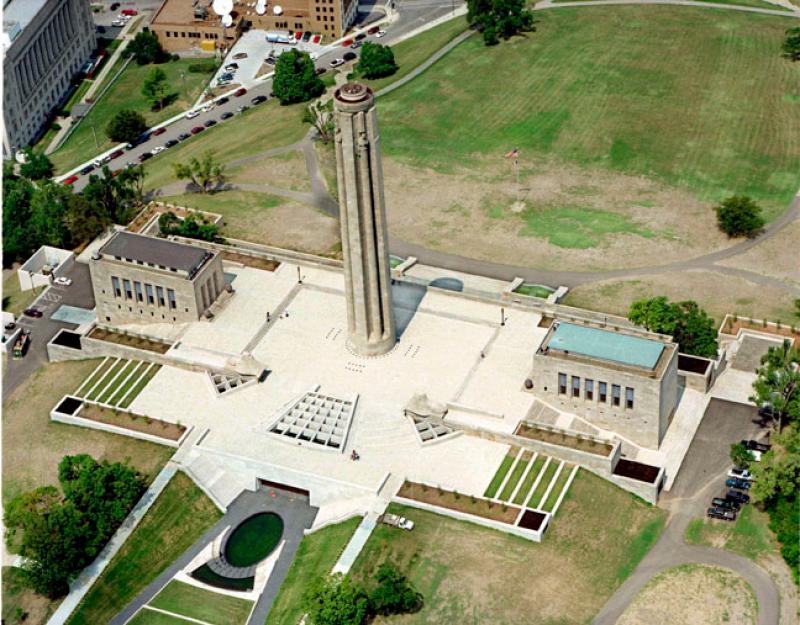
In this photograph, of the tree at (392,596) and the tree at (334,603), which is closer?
the tree at (334,603)

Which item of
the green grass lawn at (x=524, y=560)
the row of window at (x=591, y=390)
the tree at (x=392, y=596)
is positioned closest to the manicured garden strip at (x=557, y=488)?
the green grass lawn at (x=524, y=560)

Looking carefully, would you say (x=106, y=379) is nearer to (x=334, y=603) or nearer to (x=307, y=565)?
(x=307, y=565)

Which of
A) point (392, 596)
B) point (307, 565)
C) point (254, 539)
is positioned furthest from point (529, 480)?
point (254, 539)

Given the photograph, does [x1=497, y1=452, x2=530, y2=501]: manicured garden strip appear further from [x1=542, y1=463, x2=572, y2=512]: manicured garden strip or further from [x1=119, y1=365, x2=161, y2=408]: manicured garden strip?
[x1=119, y1=365, x2=161, y2=408]: manicured garden strip

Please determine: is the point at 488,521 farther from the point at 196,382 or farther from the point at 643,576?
Answer: the point at 196,382

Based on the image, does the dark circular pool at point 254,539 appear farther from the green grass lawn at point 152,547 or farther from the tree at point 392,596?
the tree at point 392,596

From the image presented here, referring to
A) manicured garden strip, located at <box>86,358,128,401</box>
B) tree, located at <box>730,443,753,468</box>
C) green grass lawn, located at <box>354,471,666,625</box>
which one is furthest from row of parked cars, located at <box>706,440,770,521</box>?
manicured garden strip, located at <box>86,358,128,401</box>

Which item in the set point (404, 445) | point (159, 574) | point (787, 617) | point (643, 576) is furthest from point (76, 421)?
point (787, 617)
